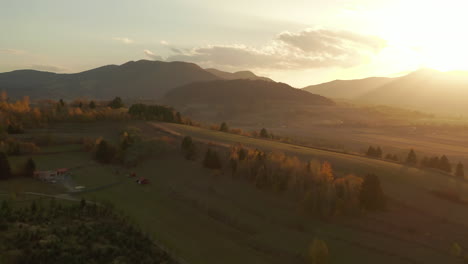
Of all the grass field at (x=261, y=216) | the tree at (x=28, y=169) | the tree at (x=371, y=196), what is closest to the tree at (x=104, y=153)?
the grass field at (x=261, y=216)

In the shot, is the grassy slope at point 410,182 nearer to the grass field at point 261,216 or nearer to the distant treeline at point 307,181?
the grass field at point 261,216

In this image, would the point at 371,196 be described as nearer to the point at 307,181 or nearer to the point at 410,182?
the point at 307,181

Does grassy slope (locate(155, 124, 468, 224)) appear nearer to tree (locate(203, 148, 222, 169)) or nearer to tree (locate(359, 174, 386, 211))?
tree (locate(359, 174, 386, 211))

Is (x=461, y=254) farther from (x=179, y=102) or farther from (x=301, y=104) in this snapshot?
(x=179, y=102)

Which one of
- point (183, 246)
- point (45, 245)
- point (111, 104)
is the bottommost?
point (183, 246)

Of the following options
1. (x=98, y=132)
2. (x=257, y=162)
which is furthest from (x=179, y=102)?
(x=257, y=162)

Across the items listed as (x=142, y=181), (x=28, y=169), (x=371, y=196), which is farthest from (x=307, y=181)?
(x=28, y=169)
